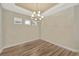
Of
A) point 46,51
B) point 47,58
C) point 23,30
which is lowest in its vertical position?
point 47,58

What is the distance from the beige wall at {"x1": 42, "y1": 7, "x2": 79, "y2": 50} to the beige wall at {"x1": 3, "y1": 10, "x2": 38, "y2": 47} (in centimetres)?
21

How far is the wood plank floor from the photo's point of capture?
1.83m

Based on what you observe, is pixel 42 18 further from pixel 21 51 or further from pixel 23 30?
pixel 21 51

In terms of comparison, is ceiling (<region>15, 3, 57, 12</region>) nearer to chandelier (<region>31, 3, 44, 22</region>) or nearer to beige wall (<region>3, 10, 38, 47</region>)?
chandelier (<region>31, 3, 44, 22</region>)

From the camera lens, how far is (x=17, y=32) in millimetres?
1832

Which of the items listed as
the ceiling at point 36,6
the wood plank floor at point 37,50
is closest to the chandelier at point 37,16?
the ceiling at point 36,6

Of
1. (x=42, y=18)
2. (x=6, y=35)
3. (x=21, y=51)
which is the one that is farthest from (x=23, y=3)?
(x=21, y=51)

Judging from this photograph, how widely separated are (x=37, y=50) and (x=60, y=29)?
0.56 meters

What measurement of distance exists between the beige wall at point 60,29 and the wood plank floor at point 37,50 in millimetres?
98

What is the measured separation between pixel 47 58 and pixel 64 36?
0.51 meters

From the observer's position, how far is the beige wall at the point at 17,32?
5.96 feet

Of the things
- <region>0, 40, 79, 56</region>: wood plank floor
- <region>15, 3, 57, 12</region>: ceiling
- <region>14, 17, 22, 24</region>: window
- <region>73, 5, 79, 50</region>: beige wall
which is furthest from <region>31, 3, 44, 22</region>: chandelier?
<region>73, 5, 79, 50</region>: beige wall

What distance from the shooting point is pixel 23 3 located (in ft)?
6.10

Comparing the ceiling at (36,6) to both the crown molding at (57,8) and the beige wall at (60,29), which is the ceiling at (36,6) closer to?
the crown molding at (57,8)
